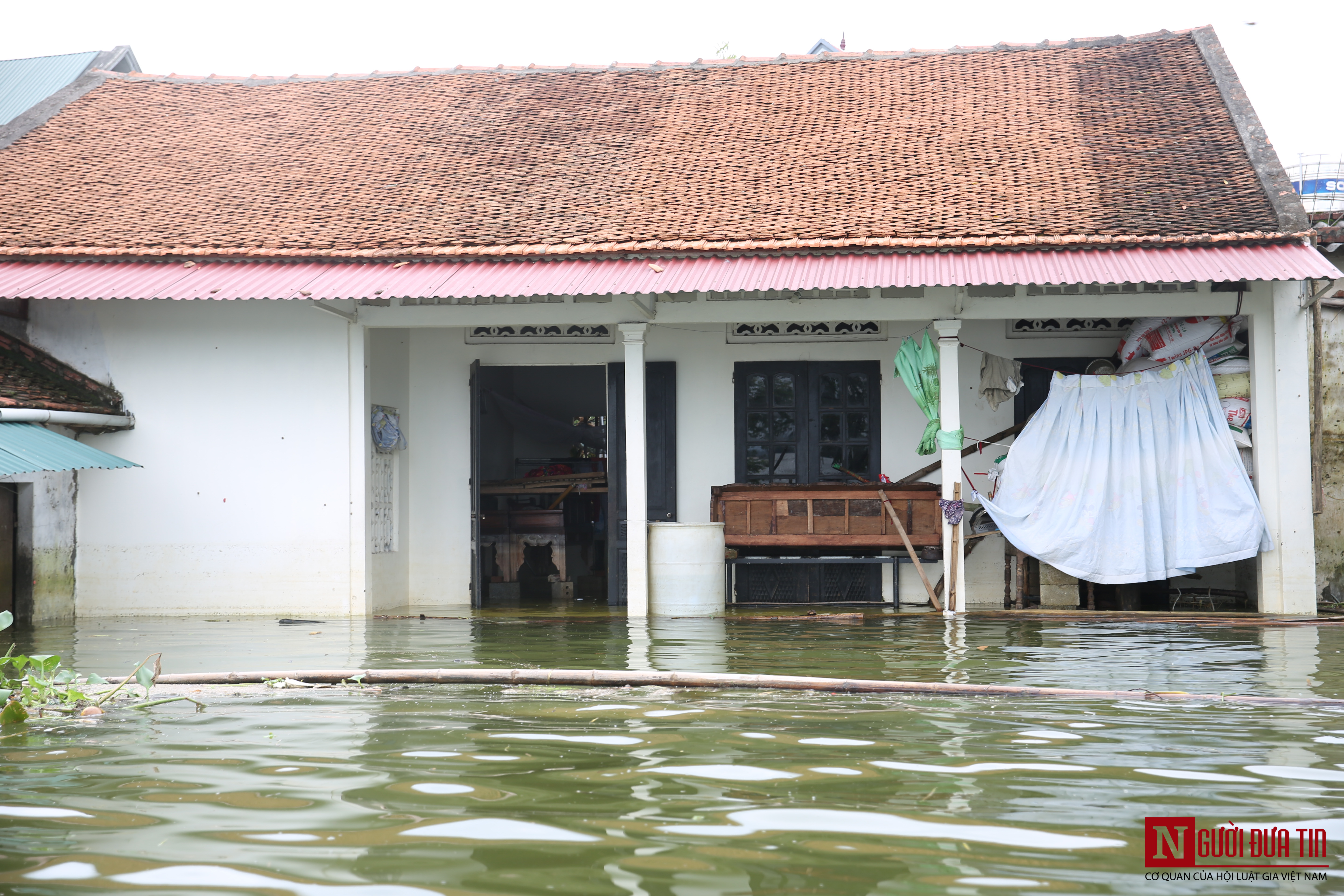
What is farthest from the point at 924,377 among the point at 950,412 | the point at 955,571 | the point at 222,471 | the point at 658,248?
the point at 222,471

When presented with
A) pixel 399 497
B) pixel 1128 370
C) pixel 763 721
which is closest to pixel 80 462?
pixel 399 497

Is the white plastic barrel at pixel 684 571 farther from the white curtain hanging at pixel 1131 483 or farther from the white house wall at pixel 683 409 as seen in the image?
the white curtain hanging at pixel 1131 483

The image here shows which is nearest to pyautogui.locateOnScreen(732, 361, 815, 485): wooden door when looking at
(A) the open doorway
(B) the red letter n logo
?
(A) the open doorway

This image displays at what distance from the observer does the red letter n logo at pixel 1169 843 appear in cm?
295

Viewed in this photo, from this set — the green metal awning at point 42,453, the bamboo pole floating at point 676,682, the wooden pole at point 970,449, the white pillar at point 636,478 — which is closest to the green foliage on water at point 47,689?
the bamboo pole floating at point 676,682

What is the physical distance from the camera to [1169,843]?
309 centimetres

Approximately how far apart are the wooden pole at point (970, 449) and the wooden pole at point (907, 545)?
0.62 metres

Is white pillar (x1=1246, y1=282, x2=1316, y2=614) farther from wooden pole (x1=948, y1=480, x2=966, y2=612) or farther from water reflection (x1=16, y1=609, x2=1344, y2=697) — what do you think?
wooden pole (x1=948, y1=480, x2=966, y2=612)

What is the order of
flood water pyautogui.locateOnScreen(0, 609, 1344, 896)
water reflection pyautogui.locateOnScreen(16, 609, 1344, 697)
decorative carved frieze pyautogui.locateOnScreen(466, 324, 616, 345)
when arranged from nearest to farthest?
flood water pyautogui.locateOnScreen(0, 609, 1344, 896) → water reflection pyautogui.locateOnScreen(16, 609, 1344, 697) → decorative carved frieze pyautogui.locateOnScreen(466, 324, 616, 345)

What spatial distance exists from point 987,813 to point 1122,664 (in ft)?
12.9

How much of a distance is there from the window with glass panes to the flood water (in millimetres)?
5414

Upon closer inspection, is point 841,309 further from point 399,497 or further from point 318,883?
point 318,883

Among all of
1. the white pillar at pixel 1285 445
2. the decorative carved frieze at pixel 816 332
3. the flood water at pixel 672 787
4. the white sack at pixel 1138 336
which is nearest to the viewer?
the flood water at pixel 672 787

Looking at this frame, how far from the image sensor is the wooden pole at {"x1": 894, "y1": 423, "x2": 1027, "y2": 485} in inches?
457
